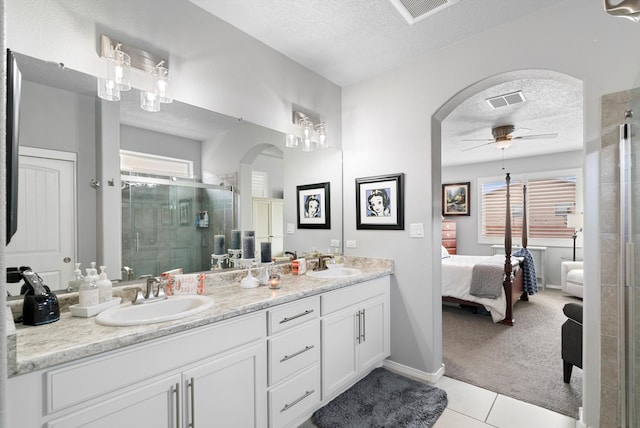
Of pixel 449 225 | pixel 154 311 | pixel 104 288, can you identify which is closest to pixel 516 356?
pixel 154 311

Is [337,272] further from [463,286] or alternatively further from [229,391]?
[463,286]

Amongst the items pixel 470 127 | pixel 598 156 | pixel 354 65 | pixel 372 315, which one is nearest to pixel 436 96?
pixel 354 65

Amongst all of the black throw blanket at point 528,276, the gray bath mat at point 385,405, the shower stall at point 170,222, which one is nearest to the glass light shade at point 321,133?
the shower stall at point 170,222

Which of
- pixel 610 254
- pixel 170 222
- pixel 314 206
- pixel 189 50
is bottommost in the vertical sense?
pixel 610 254

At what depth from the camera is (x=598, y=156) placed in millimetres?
1819

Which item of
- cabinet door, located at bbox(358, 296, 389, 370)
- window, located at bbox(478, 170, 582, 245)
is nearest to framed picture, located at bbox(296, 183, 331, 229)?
cabinet door, located at bbox(358, 296, 389, 370)

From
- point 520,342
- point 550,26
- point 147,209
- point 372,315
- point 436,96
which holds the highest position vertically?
point 550,26

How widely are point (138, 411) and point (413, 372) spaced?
215cm

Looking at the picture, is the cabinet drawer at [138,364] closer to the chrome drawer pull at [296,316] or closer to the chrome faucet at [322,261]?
the chrome drawer pull at [296,316]

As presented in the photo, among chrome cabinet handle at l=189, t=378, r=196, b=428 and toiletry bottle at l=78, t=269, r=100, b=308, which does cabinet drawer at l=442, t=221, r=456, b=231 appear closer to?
chrome cabinet handle at l=189, t=378, r=196, b=428

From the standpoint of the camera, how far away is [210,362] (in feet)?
4.67

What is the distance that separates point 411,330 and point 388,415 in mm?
775

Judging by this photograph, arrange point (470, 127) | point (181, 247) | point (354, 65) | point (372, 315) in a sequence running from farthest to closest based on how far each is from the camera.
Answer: point (470, 127) < point (354, 65) < point (372, 315) < point (181, 247)

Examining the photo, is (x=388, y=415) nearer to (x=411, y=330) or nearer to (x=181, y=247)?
(x=411, y=330)
